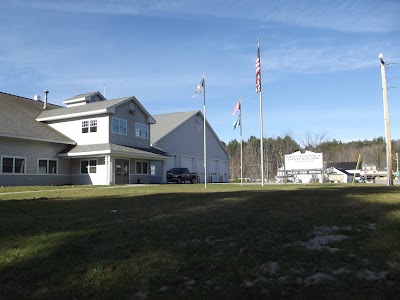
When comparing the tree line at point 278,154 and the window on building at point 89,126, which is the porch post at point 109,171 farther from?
the tree line at point 278,154

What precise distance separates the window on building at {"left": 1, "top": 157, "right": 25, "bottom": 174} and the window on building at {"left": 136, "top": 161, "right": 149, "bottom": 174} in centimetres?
993

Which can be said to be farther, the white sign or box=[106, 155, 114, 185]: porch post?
the white sign

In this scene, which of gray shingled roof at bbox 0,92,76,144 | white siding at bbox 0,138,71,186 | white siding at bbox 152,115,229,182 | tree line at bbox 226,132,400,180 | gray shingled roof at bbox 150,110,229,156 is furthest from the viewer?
tree line at bbox 226,132,400,180

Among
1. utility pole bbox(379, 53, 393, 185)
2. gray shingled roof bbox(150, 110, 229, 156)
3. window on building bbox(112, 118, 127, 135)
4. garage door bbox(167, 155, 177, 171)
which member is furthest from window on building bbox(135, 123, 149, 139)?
utility pole bbox(379, 53, 393, 185)

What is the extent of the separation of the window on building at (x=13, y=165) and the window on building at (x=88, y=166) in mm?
4856

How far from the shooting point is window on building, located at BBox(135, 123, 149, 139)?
120ft

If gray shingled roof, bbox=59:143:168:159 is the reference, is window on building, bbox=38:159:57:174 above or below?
below

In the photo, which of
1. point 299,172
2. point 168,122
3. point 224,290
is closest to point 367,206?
point 224,290

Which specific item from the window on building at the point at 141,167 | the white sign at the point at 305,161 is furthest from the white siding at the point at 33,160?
the white sign at the point at 305,161

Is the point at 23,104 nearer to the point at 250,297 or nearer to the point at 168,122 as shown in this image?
the point at 168,122

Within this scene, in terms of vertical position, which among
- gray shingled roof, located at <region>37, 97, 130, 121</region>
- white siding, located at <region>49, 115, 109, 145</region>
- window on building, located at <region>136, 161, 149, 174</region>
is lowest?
window on building, located at <region>136, 161, 149, 174</region>

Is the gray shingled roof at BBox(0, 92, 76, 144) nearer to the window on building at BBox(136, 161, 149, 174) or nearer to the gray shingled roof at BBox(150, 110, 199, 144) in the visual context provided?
the window on building at BBox(136, 161, 149, 174)

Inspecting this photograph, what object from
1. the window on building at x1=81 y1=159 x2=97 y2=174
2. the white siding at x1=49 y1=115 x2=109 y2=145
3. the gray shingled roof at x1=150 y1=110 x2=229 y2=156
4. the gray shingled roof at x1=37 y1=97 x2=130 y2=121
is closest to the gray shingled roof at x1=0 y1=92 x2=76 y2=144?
the white siding at x1=49 y1=115 x2=109 y2=145

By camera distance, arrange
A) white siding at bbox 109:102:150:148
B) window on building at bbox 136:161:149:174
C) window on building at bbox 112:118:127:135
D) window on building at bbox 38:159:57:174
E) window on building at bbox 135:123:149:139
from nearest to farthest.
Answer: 1. window on building at bbox 38:159:57:174
2. window on building at bbox 112:118:127:135
3. white siding at bbox 109:102:150:148
4. window on building at bbox 136:161:149:174
5. window on building at bbox 135:123:149:139
